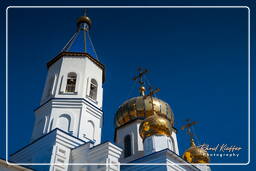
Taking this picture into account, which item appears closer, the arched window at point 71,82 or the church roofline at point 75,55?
the arched window at point 71,82

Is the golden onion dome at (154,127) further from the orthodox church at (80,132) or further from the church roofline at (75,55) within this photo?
the church roofline at (75,55)

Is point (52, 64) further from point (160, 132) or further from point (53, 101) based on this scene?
point (160, 132)

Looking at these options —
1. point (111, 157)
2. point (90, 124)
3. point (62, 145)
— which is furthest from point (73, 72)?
point (111, 157)

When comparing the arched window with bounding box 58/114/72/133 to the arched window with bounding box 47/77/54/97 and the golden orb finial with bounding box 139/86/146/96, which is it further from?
the golden orb finial with bounding box 139/86/146/96

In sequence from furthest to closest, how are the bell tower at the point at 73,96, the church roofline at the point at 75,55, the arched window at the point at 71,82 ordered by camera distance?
the church roofline at the point at 75,55
the arched window at the point at 71,82
the bell tower at the point at 73,96

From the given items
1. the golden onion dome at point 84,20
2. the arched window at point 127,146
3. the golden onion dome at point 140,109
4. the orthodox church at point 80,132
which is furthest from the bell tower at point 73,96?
the arched window at point 127,146

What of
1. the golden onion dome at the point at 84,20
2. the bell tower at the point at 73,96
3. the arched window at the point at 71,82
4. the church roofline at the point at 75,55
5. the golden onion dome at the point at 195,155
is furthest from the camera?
the golden onion dome at the point at 84,20

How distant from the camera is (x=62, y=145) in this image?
11.1m

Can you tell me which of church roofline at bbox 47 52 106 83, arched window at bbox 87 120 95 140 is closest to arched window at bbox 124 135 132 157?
arched window at bbox 87 120 95 140

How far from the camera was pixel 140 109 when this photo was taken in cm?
1762

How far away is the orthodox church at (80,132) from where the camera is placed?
10.8 m

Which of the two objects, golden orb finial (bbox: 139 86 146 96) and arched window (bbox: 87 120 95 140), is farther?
golden orb finial (bbox: 139 86 146 96)

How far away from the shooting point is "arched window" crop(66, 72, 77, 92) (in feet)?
44.6

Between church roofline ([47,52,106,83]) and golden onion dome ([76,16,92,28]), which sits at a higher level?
golden onion dome ([76,16,92,28])
